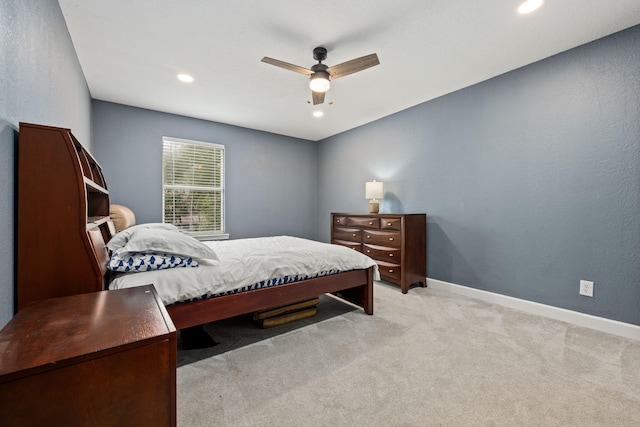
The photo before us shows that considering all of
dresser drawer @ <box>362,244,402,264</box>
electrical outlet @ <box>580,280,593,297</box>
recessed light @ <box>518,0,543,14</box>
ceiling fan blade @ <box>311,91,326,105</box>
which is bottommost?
electrical outlet @ <box>580,280,593,297</box>

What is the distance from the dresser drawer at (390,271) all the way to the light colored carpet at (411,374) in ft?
2.91

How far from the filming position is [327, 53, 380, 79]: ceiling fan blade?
7.14 feet

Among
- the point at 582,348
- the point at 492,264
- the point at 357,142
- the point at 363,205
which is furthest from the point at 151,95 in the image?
the point at 582,348

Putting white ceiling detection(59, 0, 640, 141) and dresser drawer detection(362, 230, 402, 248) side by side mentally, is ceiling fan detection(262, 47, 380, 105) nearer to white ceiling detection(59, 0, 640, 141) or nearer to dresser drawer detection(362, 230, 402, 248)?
white ceiling detection(59, 0, 640, 141)

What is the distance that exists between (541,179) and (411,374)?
7.72 feet

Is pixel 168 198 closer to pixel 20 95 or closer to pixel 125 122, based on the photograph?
pixel 125 122

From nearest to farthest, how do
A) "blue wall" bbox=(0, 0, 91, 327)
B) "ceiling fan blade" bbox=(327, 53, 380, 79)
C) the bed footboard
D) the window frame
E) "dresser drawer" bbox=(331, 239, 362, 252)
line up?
"blue wall" bbox=(0, 0, 91, 327) → the bed footboard → "ceiling fan blade" bbox=(327, 53, 380, 79) → "dresser drawer" bbox=(331, 239, 362, 252) → the window frame

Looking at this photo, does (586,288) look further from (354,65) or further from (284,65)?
(284,65)

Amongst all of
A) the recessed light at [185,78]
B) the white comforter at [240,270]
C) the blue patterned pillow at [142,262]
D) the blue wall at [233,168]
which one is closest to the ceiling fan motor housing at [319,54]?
the recessed light at [185,78]

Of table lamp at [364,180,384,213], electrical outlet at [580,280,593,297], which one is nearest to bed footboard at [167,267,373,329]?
table lamp at [364,180,384,213]

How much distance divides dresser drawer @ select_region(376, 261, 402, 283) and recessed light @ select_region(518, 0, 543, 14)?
2661 mm

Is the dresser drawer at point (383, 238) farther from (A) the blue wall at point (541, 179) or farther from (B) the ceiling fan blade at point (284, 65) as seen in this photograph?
(B) the ceiling fan blade at point (284, 65)

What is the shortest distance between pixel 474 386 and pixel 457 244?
6.79ft

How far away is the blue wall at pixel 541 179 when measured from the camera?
2.28 meters
